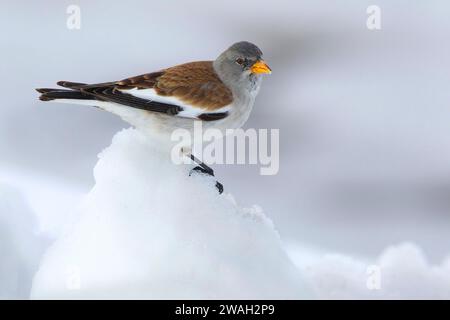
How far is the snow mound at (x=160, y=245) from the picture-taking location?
2.42 m

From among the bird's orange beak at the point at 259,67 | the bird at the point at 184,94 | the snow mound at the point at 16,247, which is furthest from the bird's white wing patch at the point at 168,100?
the snow mound at the point at 16,247

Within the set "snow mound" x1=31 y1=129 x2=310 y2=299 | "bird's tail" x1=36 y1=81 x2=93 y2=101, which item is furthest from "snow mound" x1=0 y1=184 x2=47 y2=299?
"bird's tail" x1=36 y1=81 x2=93 y2=101

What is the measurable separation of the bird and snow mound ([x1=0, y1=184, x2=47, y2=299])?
55cm

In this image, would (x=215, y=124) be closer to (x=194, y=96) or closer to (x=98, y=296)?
(x=194, y=96)

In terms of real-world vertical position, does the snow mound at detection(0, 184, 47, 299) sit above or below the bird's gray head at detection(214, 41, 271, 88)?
below

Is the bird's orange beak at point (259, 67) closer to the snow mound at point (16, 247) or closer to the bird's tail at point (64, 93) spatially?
the bird's tail at point (64, 93)

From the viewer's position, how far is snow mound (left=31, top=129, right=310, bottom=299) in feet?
7.93

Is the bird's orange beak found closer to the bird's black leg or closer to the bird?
the bird

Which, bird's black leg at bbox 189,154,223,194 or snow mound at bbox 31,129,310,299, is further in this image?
bird's black leg at bbox 189,154,223,194

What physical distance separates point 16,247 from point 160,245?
65cm

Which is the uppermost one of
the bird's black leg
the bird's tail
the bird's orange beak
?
the bird's orange beak

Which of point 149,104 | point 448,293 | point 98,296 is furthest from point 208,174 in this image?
point 448,293

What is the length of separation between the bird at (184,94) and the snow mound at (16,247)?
0.55 metres

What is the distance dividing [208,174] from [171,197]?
345 mm
